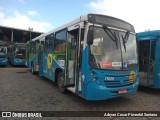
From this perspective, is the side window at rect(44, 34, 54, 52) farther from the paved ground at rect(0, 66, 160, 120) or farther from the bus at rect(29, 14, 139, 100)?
the paved ground at rect(0, 66, 160, 120)

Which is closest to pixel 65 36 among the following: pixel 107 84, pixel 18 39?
pixel 107 84

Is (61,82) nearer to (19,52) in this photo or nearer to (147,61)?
(147,61)

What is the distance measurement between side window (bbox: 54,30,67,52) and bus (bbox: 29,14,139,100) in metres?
0.41

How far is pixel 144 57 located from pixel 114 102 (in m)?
3.08

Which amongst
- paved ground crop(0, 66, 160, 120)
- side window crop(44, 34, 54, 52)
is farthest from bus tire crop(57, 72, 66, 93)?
side window crop(44, 34, 54, 52)

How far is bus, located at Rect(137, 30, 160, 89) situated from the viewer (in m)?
8.01

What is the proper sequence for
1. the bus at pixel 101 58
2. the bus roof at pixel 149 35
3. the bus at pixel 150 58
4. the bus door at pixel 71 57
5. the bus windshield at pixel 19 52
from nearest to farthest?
the bus at pixel 101 58 → the bus door at pixel 71 57 → the bus at pixel 150 58 → the bus roof at pixel 149 35 → the bus windshield at pixel 19 52

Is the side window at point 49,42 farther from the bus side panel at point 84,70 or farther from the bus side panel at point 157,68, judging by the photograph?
the bus side panel at point 157,68

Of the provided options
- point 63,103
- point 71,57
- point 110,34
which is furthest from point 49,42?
point 110,34

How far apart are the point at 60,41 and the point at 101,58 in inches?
118

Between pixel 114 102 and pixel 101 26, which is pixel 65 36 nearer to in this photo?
pixel 101 26

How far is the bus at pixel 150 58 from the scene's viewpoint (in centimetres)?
801

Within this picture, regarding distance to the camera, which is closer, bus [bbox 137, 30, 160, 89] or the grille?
the grille

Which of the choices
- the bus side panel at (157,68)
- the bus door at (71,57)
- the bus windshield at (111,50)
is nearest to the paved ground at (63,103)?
the bus side panel at (157,68)
